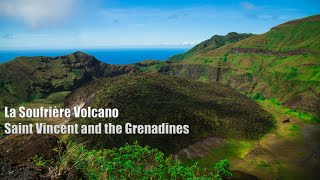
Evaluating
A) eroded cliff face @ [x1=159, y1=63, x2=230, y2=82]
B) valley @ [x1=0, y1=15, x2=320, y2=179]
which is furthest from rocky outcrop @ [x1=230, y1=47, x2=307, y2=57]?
eroded cliff face @ [x1=159, y1=63, x2=230, y2=82]

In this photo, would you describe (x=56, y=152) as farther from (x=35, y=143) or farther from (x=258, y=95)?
(x=258, y=95)

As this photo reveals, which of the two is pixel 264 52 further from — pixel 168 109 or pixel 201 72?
pixel 168 109

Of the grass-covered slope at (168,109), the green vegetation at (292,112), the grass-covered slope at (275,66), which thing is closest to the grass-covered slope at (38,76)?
the grass-covered slope at (168,109)

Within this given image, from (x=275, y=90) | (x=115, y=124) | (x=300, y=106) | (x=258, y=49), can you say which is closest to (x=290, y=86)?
(x=275, y=90)

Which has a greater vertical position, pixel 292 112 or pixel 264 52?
pixel 264 52

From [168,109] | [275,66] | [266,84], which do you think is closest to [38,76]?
[168,109]
